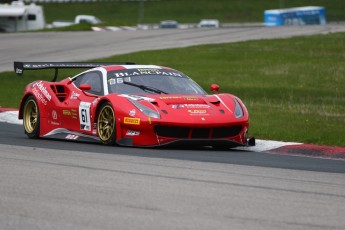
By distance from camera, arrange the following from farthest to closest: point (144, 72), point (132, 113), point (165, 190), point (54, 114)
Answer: point (54, 114)
point (144, 72)
point (132, 113)
point (165, 190)

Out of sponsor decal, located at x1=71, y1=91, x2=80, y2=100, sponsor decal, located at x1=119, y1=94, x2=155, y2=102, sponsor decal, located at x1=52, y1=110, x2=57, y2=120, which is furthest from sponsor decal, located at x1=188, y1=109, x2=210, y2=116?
sponsor decal, located at x1=52, y1=110, x2=57, y2=120

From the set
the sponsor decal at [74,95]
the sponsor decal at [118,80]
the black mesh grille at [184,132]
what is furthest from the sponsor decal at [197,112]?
the sponsor decal at [74,95]

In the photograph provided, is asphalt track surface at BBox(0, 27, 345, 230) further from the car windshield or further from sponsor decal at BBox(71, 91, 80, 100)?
sponsor decal at BBox(71, 91, 80, 100)

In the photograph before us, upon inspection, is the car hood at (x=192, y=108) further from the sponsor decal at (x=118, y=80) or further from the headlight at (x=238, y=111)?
the sponsor decal at (x=118, y=80)

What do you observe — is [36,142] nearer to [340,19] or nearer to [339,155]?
[339,155]

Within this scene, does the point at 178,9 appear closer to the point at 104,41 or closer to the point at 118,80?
the point at 104,41

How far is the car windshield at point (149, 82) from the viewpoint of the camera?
13.7 metres

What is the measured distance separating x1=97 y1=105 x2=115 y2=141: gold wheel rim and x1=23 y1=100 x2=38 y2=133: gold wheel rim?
1.79 m

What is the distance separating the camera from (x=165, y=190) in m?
8.58

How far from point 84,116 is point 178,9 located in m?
68.6

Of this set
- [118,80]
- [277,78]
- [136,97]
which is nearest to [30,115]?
[118,80]

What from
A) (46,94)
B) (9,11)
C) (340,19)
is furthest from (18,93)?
(340,19)

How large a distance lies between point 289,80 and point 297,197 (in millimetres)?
16657

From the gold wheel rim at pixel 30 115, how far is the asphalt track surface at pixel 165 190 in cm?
254
